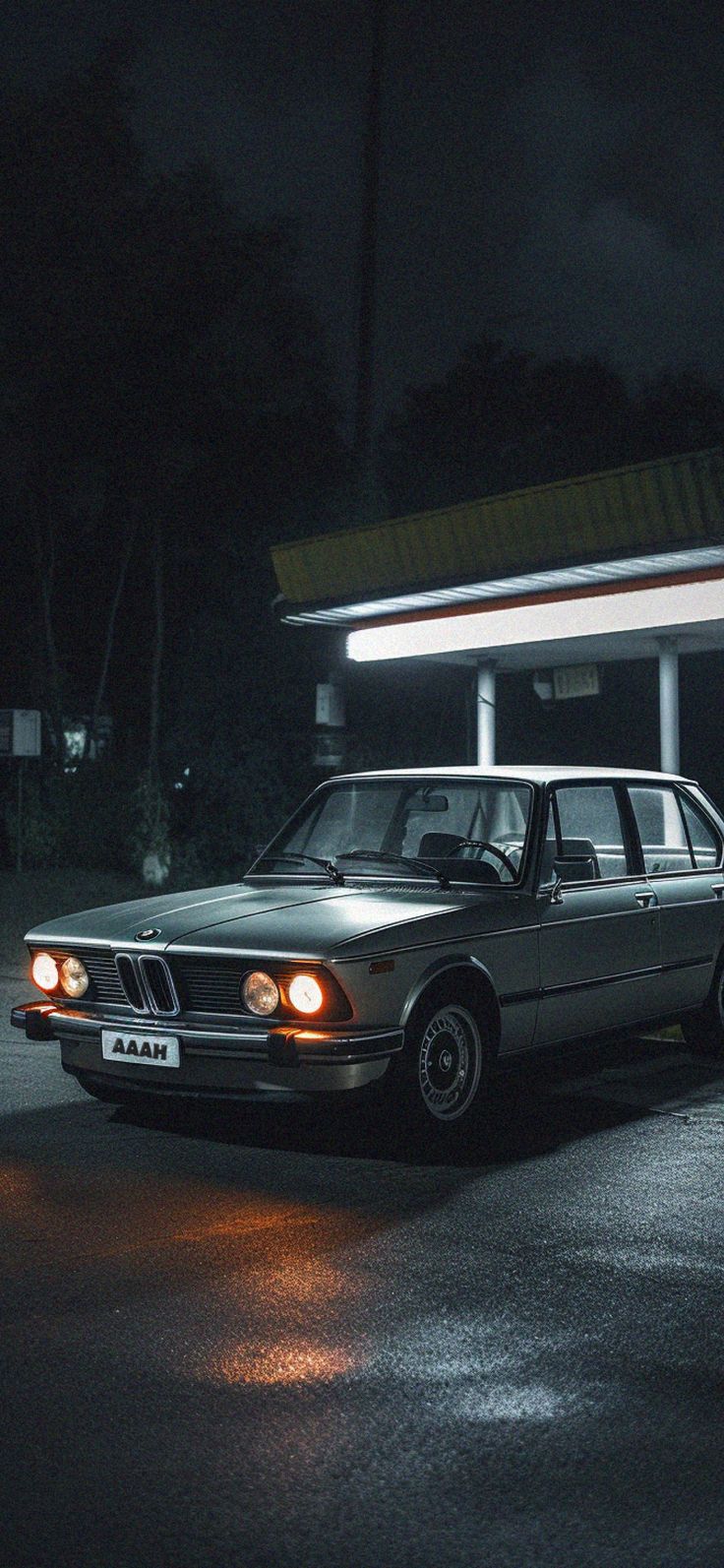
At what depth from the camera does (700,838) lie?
909cm

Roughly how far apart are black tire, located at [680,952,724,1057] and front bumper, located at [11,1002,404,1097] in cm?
286

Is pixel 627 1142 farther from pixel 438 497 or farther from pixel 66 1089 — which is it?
pixel 438 497

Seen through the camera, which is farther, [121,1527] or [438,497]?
[438,497]

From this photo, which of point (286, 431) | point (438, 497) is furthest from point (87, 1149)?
point (438, 497)

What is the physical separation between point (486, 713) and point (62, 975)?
10468mm

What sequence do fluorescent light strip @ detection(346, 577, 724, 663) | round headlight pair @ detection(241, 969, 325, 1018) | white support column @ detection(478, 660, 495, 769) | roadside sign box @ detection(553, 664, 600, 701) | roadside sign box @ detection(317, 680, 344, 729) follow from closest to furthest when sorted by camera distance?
1. round headlight pair @ detection(241, 969, 325, 1018)
2. fluorescent light strip @ detection(346, 577, 724, 663)
3. roadside sign box @ detection(553, 664, 600, 701)
4. white support column @ detection(478, 660, 495, 769)
5. roadside sign box @ detection(317, 680, 344, 729)

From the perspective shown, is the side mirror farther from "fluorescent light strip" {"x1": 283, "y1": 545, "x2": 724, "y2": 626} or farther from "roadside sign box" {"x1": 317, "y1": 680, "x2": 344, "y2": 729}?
"roadside sign box" {"x1": 317, "y1": 680, "x2": 344, "y2": 729}

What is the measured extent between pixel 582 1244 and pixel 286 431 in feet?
92.5

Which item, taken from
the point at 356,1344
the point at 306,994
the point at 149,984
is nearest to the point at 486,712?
the point at 149,984

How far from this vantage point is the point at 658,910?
8289mm

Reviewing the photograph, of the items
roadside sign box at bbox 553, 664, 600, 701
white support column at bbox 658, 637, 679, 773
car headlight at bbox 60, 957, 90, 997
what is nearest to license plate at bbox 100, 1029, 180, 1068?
car headlight at bbox 60, 957, 90, 997

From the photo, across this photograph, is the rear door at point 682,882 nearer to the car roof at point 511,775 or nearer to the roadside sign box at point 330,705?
the car roof at point 511,775

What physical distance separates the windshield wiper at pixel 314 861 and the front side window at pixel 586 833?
3.16ft

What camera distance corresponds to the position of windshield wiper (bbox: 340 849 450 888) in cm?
743
